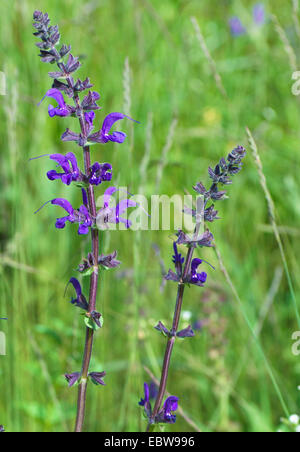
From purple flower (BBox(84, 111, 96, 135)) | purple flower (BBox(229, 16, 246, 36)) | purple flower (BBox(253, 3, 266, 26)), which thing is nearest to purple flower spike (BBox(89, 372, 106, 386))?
purple flower (BBox(84, 111, 96, 135))

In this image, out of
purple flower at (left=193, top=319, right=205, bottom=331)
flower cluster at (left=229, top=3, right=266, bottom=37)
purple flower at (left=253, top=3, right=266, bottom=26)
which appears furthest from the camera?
purple flower at (left=253, top=3, right=266, bottom=26)

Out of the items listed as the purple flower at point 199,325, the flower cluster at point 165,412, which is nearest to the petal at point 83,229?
the flower cluster at point 165,412

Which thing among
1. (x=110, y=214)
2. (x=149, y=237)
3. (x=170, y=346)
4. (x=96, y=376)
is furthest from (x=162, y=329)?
(x=149, y=237)

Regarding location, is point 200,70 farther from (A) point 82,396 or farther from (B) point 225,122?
(A) point 82,396

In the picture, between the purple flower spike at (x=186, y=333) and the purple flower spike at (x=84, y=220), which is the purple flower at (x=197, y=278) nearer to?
the purple flower spike at (x=186, y=333)

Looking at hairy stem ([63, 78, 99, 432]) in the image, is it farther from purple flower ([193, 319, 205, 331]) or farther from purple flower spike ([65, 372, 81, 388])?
purple flower ([193, 319, 205, 331])

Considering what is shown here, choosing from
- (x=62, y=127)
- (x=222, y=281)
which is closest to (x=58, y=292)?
(x=222, y=281)
